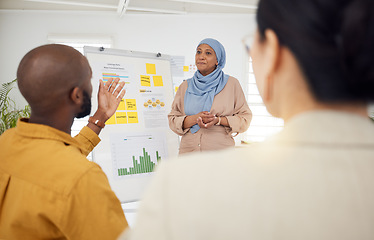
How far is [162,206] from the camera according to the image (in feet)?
1.36

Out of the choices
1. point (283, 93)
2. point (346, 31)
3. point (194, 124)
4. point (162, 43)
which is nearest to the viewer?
point (346, 31)

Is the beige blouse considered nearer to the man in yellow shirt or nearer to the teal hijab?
the teal hijab

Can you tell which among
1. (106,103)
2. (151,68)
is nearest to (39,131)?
(106,103)

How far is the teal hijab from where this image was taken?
8.13ft

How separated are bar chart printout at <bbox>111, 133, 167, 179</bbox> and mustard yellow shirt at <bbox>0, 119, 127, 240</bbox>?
58.8 inches

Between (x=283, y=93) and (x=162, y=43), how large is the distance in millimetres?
5277

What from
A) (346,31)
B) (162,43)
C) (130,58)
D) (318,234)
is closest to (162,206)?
(318,234)

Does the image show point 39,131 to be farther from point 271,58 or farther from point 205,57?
point 205,57

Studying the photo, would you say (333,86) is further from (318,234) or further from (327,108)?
(318,234)

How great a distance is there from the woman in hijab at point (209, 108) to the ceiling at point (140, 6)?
2786 millimetres

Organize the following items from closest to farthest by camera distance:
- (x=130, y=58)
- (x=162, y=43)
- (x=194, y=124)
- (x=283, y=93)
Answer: (x=283, y=93) < (x=194, y=124) < (x=130, y=58) < (x=162, y=43)

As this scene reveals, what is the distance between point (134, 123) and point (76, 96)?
4.95ft

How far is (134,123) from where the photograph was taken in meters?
2.53

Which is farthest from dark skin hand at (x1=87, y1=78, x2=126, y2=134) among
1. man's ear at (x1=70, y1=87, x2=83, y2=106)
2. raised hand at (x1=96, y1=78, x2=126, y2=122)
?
man's ear at (x1=70, y1=87, x2=83, y2=106)
